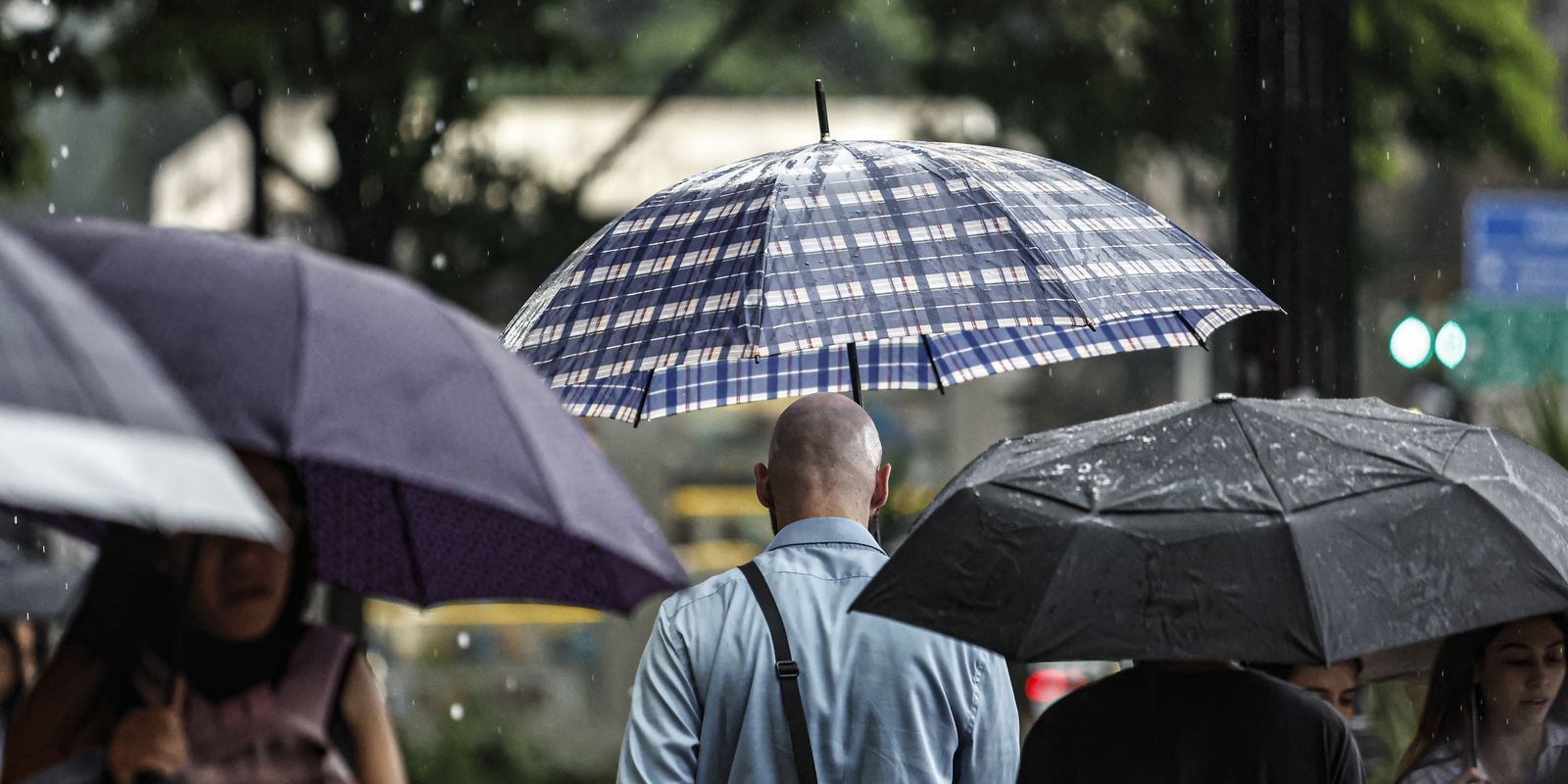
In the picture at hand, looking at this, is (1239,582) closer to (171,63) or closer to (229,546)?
(229,546)

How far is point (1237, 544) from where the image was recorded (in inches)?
117

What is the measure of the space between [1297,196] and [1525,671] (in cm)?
321

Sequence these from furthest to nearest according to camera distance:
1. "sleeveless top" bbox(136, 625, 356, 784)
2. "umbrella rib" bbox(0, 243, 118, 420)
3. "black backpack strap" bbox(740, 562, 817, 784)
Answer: "black backpack strap" bbox(740, 562, 817, 784) → "sleeveless top" bbox(136, 625, 356, 784) → "umbrella rib" bbox(0, 243, 118, 420)

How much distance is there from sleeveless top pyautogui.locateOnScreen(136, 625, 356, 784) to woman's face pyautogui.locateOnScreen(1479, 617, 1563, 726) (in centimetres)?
225

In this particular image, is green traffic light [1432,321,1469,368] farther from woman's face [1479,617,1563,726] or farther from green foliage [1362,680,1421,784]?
woman's face [1479,617,1563,726]

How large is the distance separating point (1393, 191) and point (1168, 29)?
32.6 feet

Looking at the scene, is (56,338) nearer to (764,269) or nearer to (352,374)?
(352,374)

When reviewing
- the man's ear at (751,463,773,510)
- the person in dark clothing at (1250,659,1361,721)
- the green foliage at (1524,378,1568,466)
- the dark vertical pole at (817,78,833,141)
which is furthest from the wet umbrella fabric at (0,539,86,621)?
the green foliage at (1524,378,1568,466)

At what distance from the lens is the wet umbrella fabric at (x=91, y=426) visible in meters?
1.79

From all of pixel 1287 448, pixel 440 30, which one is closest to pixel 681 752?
pixel 1287 448

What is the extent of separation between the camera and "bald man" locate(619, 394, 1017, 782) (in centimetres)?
361

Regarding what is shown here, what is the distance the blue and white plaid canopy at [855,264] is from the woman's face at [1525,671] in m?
0.88

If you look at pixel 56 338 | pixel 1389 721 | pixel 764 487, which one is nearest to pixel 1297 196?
pixel 1389 721

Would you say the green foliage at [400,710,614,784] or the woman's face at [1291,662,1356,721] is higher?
the woman's face at [1291,662,1356,721]
